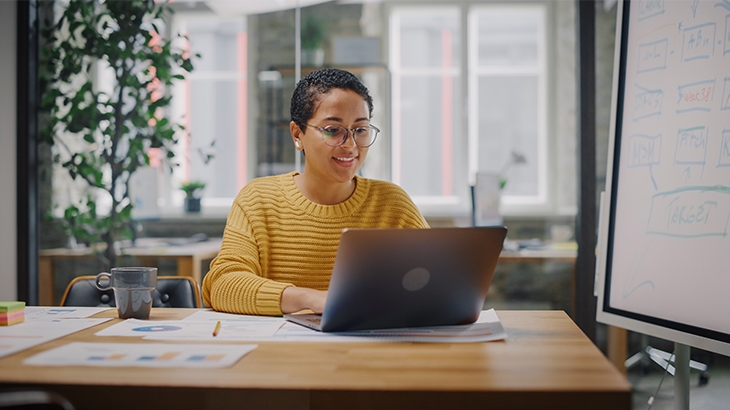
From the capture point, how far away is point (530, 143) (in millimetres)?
4520

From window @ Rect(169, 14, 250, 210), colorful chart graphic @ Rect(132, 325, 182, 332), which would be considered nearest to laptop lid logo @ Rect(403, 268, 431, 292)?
colorful chart graphic @ Rect(132, 325, 182, 332)

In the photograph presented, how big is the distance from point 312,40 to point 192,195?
52.4 inches

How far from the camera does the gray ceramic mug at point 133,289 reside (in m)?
1.32

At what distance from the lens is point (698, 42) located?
1.61m

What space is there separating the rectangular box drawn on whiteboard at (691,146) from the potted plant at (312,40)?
2.90 m

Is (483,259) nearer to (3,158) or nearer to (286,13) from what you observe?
(3,158)

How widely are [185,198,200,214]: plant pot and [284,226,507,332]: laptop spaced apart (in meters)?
3.24

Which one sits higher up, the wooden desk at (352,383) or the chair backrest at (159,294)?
the wooden desk at (352,383)

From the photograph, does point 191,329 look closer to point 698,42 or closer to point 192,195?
point 698,42

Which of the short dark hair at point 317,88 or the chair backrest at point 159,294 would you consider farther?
the chair backrest at point 159,294

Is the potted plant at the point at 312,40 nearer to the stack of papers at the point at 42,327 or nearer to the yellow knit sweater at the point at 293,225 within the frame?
the yellow knit sweater at the point at 293,225

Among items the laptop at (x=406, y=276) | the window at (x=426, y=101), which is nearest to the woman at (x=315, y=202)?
the laptop at (x=406, y=276)

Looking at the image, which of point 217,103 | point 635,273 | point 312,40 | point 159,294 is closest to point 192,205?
point 217,103

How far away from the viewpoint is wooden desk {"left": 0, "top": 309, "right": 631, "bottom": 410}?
0.82m
